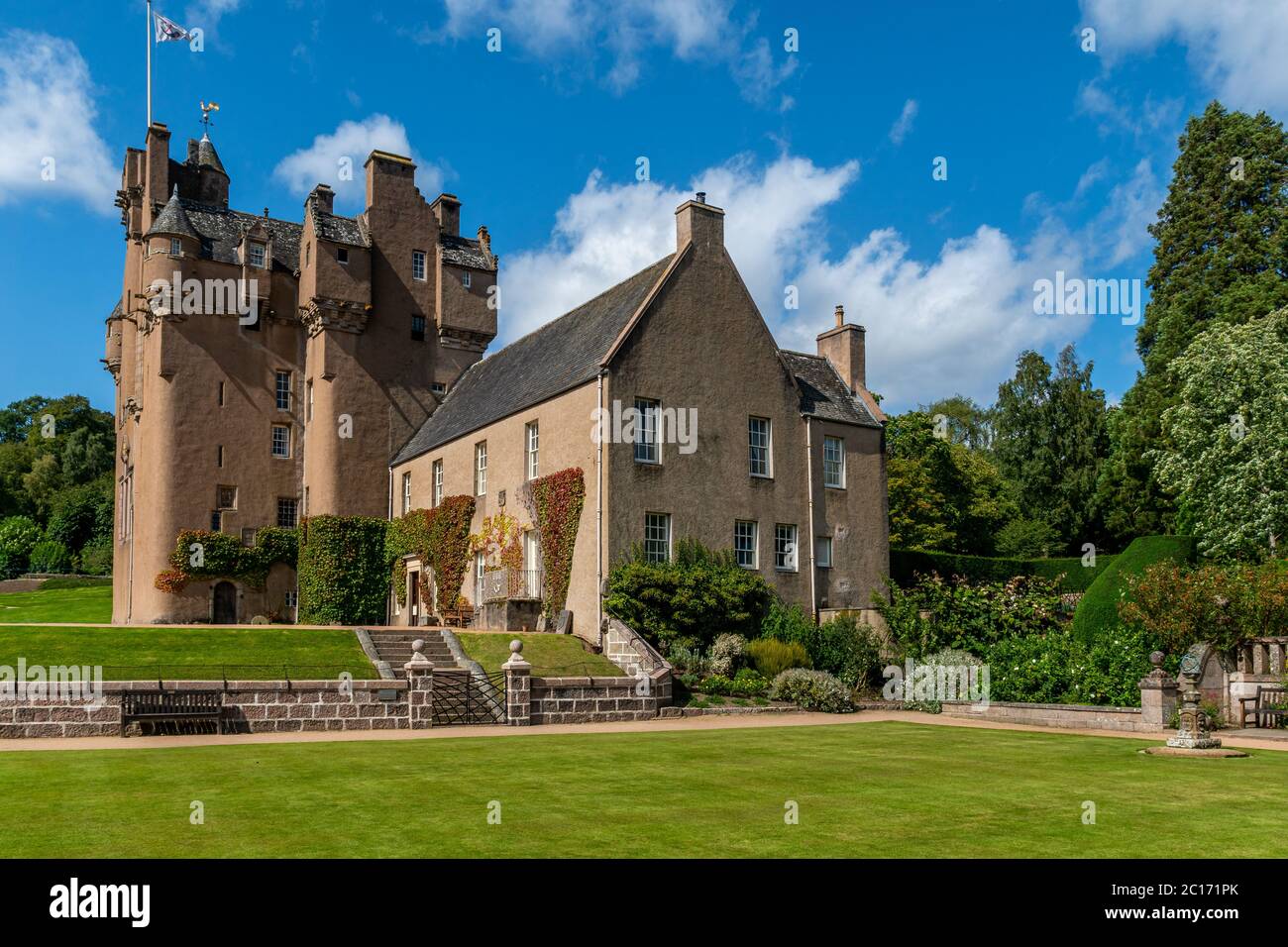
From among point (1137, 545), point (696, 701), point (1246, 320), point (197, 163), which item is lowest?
point (696, 701)

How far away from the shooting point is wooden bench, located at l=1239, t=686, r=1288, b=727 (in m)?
19.8

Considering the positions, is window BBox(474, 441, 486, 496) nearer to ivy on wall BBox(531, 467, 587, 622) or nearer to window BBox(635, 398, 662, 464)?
ivy on wall BBox(531, 467, 587, 622)

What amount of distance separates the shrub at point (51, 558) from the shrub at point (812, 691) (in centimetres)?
6586

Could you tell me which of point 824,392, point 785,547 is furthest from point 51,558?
point 785,547

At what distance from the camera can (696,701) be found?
25.1 m

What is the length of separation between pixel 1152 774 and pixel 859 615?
19529 mm

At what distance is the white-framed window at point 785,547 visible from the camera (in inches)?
1303

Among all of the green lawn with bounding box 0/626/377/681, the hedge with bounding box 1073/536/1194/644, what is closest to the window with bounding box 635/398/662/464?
the green lawn with bounding box 0/626/377/681

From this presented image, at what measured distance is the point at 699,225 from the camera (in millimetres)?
32938

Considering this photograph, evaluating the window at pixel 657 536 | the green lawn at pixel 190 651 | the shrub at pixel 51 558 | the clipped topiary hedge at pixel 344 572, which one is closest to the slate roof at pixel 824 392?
the window at pixel 657 536

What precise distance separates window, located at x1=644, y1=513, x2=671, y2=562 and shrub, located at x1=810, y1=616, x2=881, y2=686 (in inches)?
193

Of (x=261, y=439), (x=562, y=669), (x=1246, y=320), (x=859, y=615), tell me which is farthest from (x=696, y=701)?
(x=1246, y=320)

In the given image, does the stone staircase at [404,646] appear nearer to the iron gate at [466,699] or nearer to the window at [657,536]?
the iron gate at [466,699]
